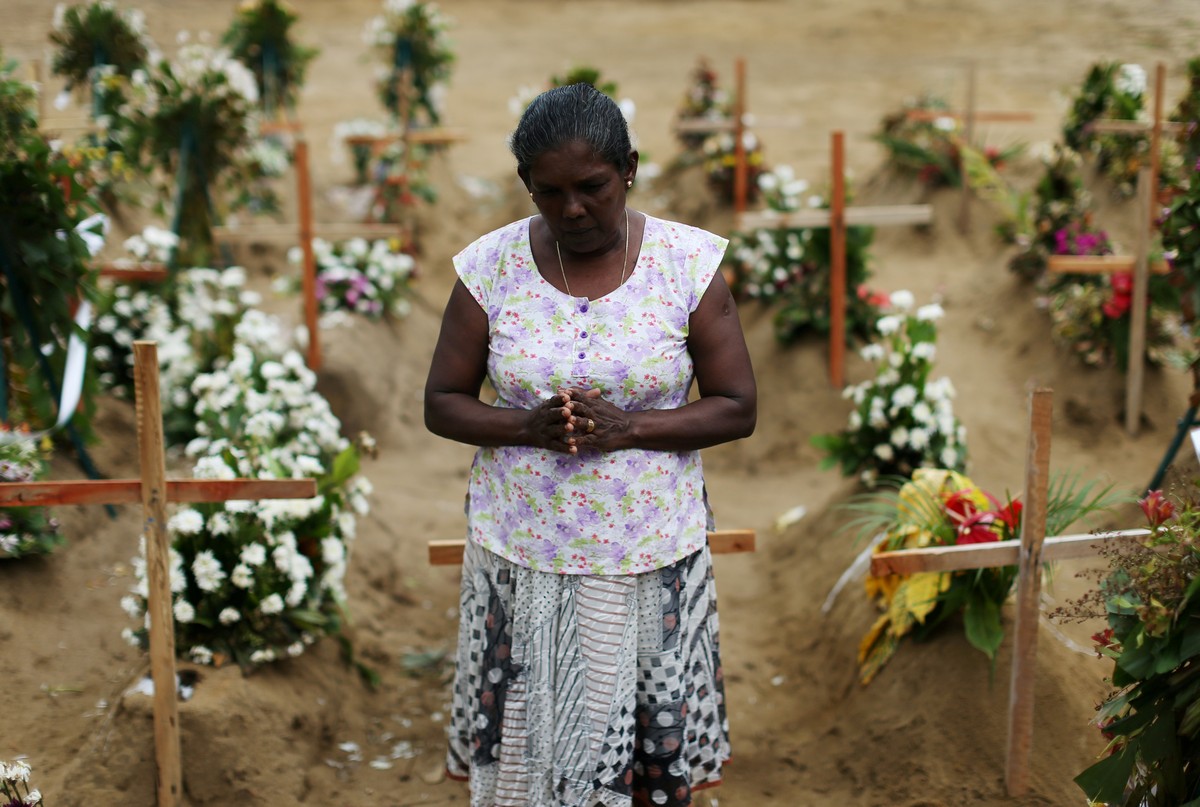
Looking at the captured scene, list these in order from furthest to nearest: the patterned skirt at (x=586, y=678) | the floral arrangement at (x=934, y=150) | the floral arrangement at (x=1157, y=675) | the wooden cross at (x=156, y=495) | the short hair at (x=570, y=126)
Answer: the floral arrangement at (x=934, y=150) < the wooden cross at (x=156, y=495) < the patterned skirt at (x=586, y=678) < the short hair at (x=570, y=126) < the floral arrangement at (x=1157, y=675)

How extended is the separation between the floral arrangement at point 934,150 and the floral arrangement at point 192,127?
17.5 ft

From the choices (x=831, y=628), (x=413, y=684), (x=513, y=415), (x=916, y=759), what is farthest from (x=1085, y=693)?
(x=413, y=684)

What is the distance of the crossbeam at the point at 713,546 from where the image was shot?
3.51 meters

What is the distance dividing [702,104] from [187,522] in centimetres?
822

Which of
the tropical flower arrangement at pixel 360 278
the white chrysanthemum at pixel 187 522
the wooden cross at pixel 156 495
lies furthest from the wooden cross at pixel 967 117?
the wooden cross at pixel 156 495

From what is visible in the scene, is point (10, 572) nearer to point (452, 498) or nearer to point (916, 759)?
point (452, 498)

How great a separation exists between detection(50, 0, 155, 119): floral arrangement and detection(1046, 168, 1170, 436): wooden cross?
6.93 m

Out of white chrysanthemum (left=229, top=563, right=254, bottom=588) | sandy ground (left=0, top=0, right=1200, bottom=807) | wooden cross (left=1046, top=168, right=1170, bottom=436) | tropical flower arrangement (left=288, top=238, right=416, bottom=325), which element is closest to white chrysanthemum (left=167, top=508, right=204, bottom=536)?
white chrysanthemum (left=229, top=563, right=254, bottom=588)

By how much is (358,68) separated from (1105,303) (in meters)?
12.9

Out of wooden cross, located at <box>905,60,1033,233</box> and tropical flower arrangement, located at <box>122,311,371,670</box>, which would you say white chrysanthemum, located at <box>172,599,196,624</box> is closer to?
tropical flower arrangement, located at <box>122,311,371,670</box>

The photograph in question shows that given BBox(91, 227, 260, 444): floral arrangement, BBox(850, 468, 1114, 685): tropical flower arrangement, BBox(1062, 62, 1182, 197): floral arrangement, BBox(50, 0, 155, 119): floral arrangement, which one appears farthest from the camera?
BBox(50, 0, 155, 119): floral arrangement

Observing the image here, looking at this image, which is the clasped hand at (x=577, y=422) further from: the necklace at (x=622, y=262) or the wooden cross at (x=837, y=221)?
the wooden cross at (x=837, y=221)

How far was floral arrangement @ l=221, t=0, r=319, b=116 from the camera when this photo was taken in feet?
34.2

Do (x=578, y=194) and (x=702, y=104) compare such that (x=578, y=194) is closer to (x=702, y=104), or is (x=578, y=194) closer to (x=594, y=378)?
(x=594, y=378)
